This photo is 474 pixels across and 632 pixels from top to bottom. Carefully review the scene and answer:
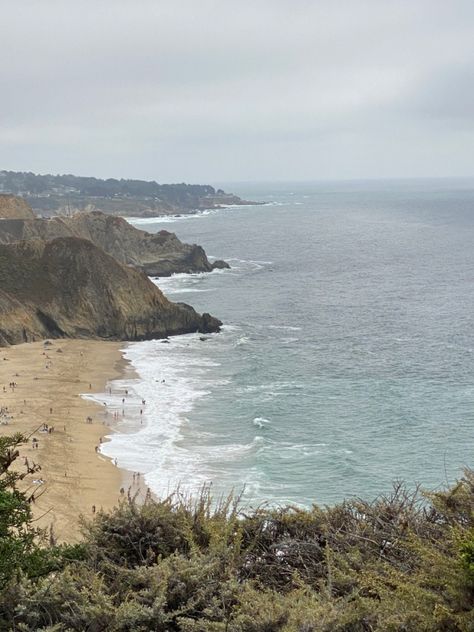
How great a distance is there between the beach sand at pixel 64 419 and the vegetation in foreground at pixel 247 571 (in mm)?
6684

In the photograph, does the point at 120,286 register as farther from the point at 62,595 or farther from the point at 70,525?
the point at 62,595

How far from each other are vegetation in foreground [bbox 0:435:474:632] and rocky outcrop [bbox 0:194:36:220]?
94.9m

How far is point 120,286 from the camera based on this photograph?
66062 millimetres

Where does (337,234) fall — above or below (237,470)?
above

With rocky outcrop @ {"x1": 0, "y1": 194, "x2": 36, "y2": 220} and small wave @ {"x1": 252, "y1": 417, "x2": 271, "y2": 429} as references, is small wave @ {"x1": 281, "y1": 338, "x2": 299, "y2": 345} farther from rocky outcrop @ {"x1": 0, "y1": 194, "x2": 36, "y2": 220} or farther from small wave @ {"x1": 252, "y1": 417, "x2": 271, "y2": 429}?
rocky outcrop @ {"x1": 0, "y1": 194, "x2": 36, "y2": 220}

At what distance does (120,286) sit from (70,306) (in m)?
5.23

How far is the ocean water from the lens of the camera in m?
31.6

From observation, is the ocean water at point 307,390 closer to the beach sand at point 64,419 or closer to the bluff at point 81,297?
the beach sand at point 64,419

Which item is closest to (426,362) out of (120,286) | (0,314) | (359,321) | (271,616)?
(359,321)

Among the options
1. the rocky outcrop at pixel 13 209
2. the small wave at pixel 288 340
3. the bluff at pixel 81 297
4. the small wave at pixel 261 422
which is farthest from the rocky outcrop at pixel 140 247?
the small wave at pixel 261 422

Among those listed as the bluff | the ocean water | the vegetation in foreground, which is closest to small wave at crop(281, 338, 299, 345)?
the ocean water

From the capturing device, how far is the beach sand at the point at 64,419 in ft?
93.7

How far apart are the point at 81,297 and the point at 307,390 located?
92.3ft

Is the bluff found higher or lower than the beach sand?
higher
